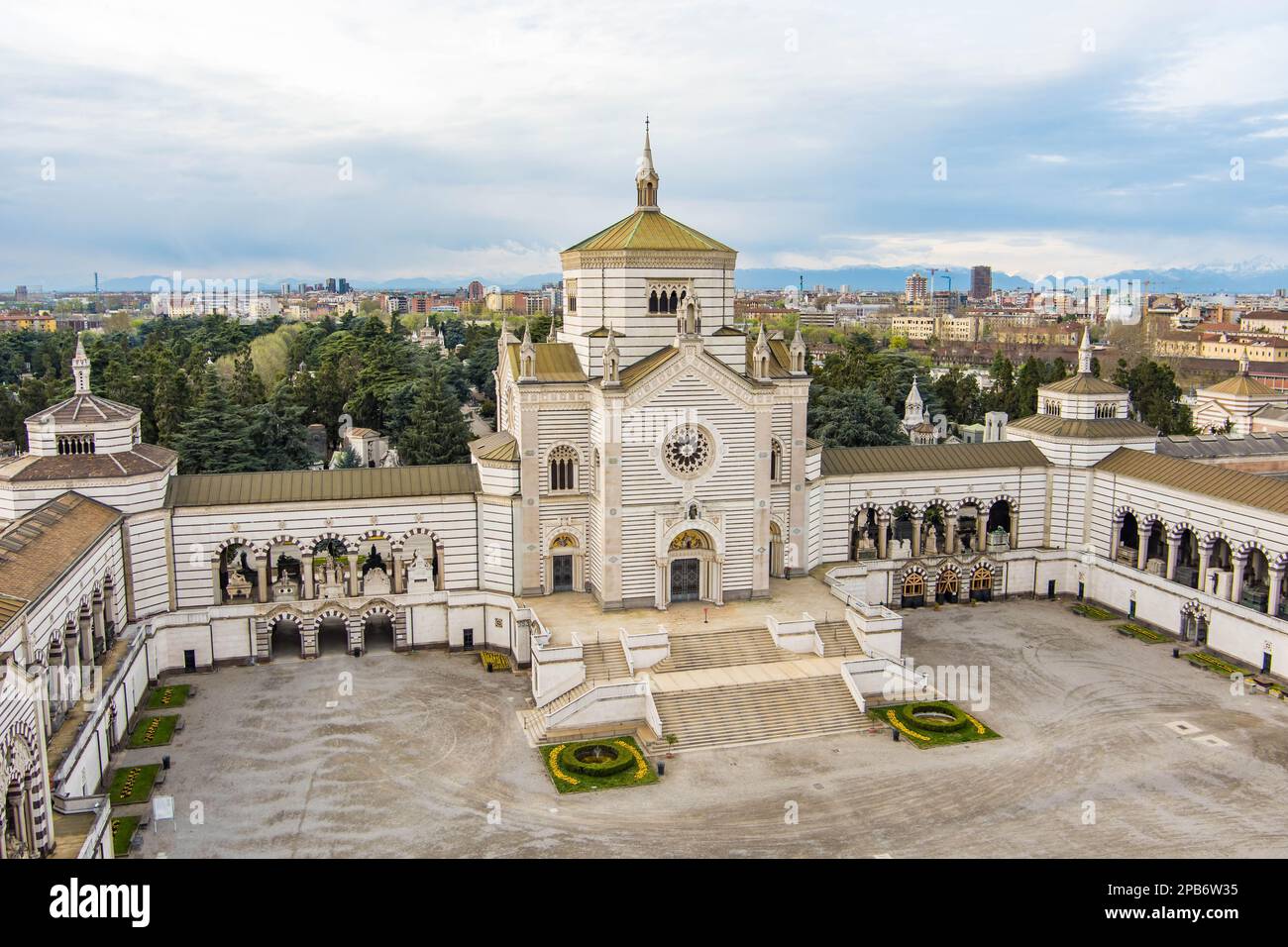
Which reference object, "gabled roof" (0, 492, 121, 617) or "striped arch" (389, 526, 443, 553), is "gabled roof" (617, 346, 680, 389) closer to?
"striped arch" (389, 526, 443, 553)

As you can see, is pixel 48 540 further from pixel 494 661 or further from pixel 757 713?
pixel 757 713

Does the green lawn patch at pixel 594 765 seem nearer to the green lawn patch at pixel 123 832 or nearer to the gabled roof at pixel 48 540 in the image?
the green lawn patch at pixel 123 832

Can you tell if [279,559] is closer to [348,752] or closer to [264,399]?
[348,752]

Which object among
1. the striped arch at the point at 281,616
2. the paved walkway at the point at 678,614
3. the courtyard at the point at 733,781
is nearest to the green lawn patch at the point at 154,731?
the courtyard at the point at 733,781

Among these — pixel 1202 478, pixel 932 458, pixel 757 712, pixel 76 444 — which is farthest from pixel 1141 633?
pixel 76 444
